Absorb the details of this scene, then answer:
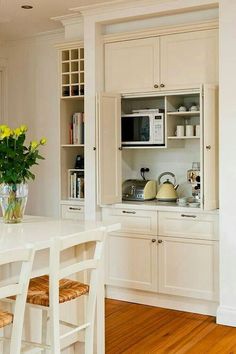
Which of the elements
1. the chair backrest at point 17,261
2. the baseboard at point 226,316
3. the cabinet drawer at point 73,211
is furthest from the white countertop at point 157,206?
the chair backrest at point 17,261

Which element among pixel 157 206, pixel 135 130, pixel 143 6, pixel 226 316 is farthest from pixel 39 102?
pixel 226 316

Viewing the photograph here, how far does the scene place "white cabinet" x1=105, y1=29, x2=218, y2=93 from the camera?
14.1 feet

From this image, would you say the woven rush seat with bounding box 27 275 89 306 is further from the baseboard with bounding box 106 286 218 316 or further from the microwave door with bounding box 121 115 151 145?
the microwave door with bounding box 121 115 151 145

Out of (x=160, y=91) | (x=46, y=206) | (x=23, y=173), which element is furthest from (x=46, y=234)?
(x=46, y=206)

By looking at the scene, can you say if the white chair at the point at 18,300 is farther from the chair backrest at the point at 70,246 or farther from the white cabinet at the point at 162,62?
the white cabinet at the point at 162,62

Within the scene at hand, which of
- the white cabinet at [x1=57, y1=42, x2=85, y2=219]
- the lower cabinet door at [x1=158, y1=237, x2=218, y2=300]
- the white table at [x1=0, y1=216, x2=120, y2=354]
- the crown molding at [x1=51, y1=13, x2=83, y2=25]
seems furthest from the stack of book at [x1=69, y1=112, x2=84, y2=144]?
the white table at [x1=0, y1=216, x2=120, y2=354]

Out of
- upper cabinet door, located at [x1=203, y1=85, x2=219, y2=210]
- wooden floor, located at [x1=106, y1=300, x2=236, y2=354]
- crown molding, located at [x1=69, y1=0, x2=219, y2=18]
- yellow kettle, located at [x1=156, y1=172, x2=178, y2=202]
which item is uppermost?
crown molding, located at [x1=69, y1=0, x2=219, y2=18]

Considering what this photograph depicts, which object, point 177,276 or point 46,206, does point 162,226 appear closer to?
point 177,276

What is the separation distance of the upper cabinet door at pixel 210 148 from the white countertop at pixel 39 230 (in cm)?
123

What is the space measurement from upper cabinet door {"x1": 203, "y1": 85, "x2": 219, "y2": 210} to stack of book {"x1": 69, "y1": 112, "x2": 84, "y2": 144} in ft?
4.67

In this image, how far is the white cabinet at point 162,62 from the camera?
4.31 m

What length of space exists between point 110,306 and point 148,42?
90.7 inches

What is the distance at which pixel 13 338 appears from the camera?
2.31 m

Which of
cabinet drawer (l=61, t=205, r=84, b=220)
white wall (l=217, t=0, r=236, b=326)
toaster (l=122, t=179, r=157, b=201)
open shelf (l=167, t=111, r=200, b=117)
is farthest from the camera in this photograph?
cabinet drawer (l=61, t=205, r=84, b=220)
